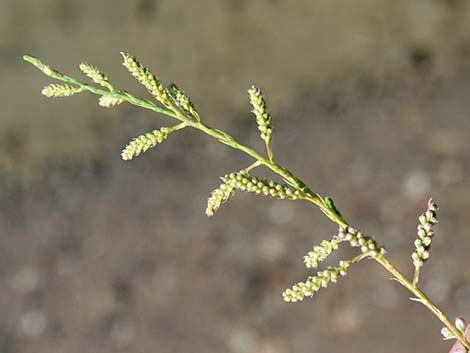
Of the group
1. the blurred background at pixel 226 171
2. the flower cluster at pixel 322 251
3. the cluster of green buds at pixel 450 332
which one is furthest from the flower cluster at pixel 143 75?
the blurred background at pixel 226 171

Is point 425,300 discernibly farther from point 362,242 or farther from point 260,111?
point 260,111

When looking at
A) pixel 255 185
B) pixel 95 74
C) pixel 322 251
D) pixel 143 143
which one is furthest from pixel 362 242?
pixel 95 74

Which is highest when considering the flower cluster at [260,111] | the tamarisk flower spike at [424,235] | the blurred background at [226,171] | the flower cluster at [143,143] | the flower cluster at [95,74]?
the blurred background at [226,171]

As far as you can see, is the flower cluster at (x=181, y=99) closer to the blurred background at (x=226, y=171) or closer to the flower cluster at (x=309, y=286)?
the flower cluster at (x=309, y=286)

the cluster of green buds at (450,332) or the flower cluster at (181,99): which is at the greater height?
the flower cluster at (181,99)

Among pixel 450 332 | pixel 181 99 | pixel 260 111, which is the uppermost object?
pixel 181 99

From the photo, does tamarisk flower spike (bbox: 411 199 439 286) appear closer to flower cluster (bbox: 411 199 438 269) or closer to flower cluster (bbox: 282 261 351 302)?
flower cluster (bbox: 411 199 438 269)
